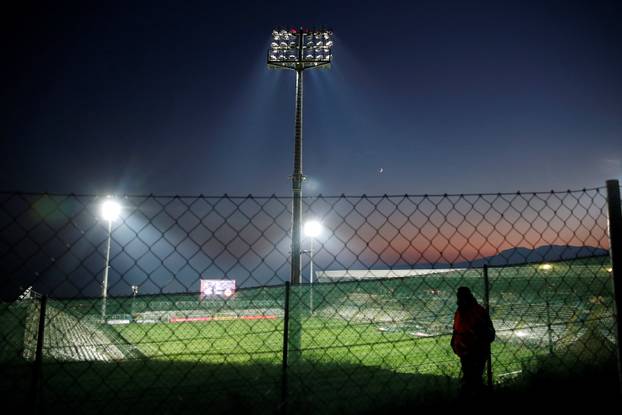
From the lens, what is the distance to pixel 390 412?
3.46m

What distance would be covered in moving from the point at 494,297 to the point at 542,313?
101 centimetres

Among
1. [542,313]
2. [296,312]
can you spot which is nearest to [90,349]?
[296,312]

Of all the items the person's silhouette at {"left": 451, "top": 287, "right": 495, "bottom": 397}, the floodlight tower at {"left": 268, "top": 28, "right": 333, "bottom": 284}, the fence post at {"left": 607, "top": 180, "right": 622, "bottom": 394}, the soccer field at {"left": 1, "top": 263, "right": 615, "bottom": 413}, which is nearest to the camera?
the fence post at {"left": 607, "top": 180, "right": 622, "bottom": 394}

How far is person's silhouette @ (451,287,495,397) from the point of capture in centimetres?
424

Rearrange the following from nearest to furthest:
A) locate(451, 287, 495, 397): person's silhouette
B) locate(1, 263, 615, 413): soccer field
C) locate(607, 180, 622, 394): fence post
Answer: locate(607, 180, 622, 394): fence post, locate(451, 287, 495, 397): person's silhouette, locate(1, 263, 615, 413): soccer field

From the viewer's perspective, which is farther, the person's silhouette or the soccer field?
the soccer field

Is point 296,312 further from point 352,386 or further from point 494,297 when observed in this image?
point 494,297

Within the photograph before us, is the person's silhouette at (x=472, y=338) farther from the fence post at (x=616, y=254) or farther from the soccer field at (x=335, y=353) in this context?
the fence post at (x=616, y=254)

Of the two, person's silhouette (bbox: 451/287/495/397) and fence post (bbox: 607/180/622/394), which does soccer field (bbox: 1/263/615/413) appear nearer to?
person's silhouette (bbox: 451/287/495/397)

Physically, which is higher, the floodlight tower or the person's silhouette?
the floodlight tower

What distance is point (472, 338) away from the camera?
14.4 ft

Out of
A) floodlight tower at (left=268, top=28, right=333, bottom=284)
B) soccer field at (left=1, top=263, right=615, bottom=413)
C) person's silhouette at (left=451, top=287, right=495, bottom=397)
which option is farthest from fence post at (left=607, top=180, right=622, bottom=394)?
floodlight tower at (left=268, top=28, right=333, bottom=284)

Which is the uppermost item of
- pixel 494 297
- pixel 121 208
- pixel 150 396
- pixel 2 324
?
pixel 121 208

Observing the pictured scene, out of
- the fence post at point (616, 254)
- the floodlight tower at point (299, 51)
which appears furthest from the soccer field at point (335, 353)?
the floodlight tower at point (299, 51)
